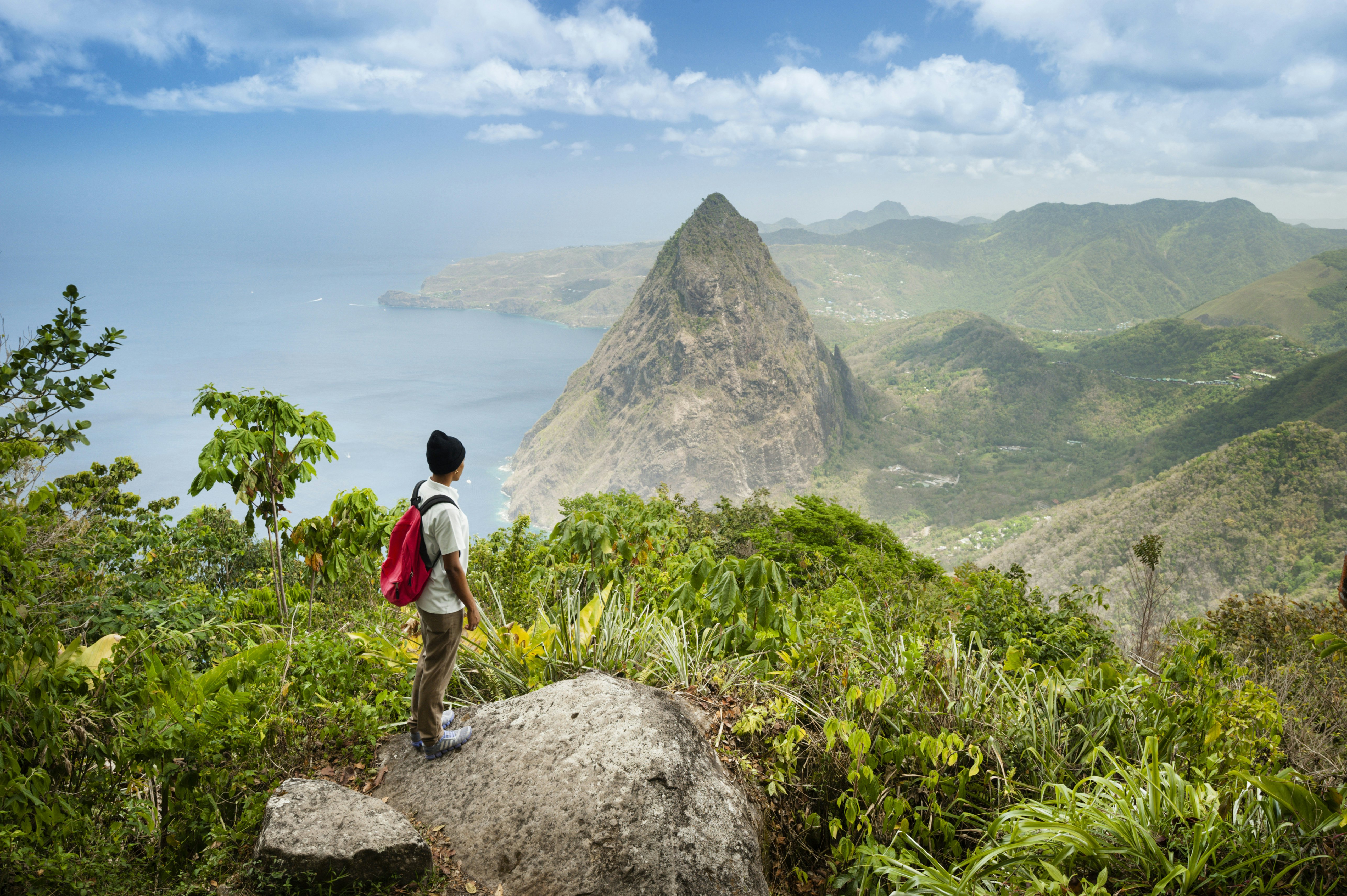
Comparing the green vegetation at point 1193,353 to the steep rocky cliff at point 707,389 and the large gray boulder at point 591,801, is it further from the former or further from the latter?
the large gray boulder at point 591,801

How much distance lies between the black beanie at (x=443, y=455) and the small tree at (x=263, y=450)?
1.13 m

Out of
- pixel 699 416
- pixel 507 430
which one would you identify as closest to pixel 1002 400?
pixel 699 416

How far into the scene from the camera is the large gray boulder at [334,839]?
2576mm

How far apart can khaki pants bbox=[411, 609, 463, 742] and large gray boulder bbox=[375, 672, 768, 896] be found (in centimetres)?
22

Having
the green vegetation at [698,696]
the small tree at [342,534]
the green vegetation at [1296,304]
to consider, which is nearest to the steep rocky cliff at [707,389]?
→ the green vegetation at [1296,304]

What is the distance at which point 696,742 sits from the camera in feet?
10.8

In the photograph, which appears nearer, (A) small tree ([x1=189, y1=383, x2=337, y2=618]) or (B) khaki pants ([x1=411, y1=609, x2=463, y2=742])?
(B) khaki pants ([x1=411, y1=609, x2=463, y2=742])

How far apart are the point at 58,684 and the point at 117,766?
452mm

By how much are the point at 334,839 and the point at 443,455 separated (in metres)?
1.64

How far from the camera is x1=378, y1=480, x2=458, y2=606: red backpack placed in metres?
3.29

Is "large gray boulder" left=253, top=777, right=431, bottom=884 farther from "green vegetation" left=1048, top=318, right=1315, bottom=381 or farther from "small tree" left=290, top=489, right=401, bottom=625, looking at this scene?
"green vegetation" left=1048, top=318, right=1315, bottom=381

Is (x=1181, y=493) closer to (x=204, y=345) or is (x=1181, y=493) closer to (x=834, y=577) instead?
(x=834, y=577)

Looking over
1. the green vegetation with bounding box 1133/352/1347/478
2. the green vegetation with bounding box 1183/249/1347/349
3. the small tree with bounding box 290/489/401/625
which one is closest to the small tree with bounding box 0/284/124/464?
the small tree with bounding box 290/489/401/625

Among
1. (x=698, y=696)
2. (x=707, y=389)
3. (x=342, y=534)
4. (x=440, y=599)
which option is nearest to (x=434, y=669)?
(x=440, y=599)
